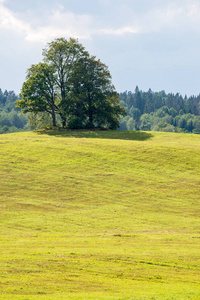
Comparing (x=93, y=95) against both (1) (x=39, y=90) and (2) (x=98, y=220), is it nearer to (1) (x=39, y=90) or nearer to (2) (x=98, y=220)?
(1) (x=39, y=90)

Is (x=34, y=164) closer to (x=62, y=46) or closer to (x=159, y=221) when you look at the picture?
(x=159, y=221)

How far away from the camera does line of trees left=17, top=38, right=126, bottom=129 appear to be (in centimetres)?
9512

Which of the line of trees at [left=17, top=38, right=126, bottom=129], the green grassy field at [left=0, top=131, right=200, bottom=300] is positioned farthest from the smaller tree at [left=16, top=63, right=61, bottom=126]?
the green grassy field at [left=0, top=131, right=200, bottom=300]

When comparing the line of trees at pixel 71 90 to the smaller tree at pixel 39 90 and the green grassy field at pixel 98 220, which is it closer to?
the smaller tree at pixel 39 90

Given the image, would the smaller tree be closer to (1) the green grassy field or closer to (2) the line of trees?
(2) the line of trees

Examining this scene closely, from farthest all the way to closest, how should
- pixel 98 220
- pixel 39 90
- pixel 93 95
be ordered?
pixel 93 95 < pixel 39 90 < pixel 98 220

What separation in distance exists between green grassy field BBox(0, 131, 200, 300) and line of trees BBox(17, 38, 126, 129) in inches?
837

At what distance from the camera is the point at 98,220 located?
35812 millimetres

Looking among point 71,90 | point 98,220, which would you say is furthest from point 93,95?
point 98,220

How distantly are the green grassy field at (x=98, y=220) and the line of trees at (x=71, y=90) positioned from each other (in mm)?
21262

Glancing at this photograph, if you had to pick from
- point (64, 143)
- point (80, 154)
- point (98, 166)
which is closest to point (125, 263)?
point (98, 166)

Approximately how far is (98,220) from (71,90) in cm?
6690

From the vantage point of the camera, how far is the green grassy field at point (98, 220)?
1906cm

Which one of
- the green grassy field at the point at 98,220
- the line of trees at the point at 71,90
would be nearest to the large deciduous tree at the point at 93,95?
the line of trees at the point at 71,90
